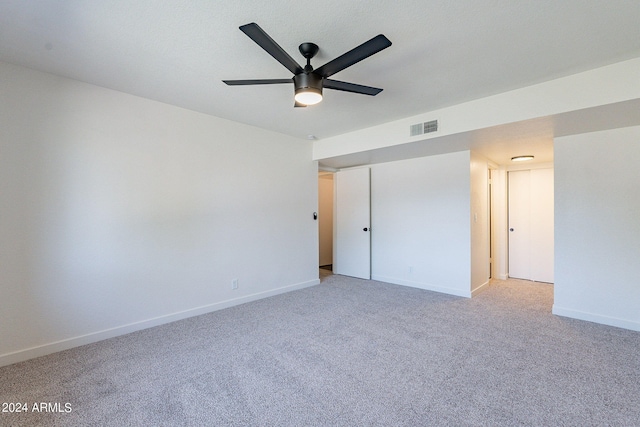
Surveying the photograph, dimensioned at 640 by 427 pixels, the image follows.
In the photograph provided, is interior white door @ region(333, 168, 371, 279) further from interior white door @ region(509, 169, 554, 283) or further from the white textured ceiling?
interior white door @ region(509, 169, 554, 283)

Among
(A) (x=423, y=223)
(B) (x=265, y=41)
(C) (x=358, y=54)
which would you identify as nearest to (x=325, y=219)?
(A) (x=423, y=223)

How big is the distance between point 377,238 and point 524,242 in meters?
2.79

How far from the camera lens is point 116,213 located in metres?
2.95

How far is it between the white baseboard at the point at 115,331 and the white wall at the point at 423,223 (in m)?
2.27

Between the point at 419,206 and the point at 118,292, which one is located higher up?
the point at 419,206

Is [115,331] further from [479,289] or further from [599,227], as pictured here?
[599,227]

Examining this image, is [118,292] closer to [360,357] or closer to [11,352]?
[11,352]

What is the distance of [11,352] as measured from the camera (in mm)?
2416

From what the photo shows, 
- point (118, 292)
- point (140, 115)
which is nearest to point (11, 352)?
point (118, 292)

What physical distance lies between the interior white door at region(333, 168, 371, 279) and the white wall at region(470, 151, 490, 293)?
1.78m

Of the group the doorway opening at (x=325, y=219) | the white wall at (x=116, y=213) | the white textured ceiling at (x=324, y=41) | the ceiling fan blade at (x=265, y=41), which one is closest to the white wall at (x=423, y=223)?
the white textured ceiling at (x=324, y=41)

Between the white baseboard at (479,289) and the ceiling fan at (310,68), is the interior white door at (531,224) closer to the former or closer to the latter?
the white baseboard at (479,289)

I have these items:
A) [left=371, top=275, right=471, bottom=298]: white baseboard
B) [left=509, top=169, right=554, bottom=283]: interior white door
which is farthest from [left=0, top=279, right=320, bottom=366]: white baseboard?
[left=509, top=169, right=554, bottom=283]: interior white door

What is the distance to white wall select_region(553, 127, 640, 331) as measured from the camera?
10.1ft
